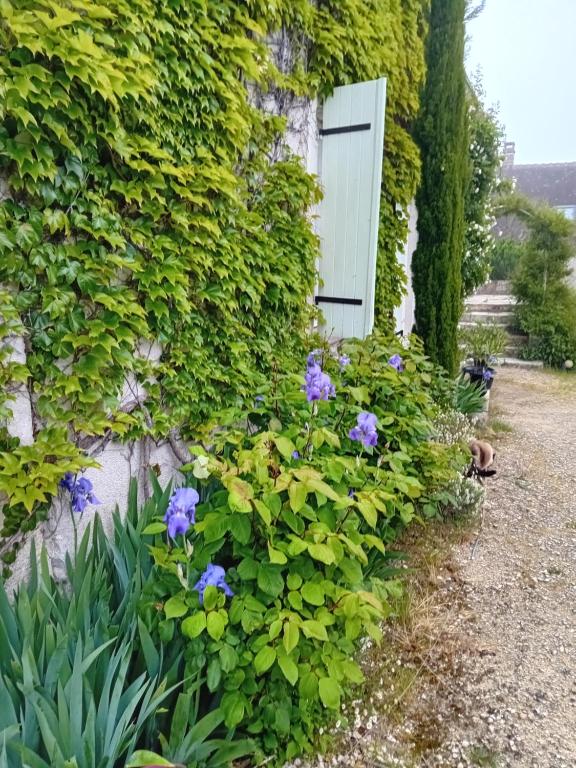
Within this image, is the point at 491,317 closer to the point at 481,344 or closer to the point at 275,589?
the point at 481,344

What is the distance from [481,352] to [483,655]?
4.56 meters

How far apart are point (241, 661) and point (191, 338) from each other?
1.39 metres

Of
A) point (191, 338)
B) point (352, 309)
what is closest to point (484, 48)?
point (352, 309)

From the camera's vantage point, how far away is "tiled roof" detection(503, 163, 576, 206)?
84.0 ft

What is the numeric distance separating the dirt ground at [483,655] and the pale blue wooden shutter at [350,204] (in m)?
1.53

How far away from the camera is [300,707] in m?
1.42

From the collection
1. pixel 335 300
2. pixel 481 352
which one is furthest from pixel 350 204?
pixel 481 352

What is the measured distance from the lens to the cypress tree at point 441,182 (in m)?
4.61

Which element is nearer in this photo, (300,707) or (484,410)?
(300,707)

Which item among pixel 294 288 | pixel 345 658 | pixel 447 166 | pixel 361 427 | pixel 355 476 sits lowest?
pixel 345 658

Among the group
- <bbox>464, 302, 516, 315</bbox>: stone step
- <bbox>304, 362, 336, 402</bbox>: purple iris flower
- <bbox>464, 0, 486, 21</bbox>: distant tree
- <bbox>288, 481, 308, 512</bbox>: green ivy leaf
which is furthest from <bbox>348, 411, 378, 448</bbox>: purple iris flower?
<bbox>464, 302, 516, 315</bbox>: stone step

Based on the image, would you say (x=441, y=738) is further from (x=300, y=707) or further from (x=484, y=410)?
(x=484, y=410)

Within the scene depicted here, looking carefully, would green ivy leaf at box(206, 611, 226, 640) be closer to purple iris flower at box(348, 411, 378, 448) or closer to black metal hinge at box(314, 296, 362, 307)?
purple iris flower at box(348, 411, 378, 448)

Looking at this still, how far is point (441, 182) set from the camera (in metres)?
4.73
